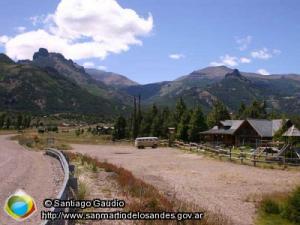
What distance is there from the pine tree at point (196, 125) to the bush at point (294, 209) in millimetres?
62846

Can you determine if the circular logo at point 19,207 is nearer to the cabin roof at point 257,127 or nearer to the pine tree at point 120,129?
the cabin roof at point 257,127

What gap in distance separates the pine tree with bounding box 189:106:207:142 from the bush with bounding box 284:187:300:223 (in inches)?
2474

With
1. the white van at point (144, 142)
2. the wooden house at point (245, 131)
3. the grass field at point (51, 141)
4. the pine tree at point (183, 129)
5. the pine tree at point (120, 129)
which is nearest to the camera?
the grass field at point (51, 141)

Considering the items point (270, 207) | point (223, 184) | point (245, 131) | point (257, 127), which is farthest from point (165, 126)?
point (270, 207)

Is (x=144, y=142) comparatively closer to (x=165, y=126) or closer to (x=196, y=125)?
(x=196, y=125)

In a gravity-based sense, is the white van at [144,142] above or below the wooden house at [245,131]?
below

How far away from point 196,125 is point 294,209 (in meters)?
64.6

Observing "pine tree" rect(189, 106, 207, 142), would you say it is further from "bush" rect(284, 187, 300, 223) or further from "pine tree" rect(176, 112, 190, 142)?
"bush" rect(284, 187, 300, 223)

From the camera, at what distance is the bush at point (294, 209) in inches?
658

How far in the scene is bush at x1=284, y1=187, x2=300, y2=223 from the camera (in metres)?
16.7

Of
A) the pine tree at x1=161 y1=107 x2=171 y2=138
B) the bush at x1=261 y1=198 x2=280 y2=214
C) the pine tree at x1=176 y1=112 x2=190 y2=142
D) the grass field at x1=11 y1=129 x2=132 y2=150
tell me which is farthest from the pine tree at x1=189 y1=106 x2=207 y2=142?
the bush at x1=261 y1=198 x2=280 y2=214

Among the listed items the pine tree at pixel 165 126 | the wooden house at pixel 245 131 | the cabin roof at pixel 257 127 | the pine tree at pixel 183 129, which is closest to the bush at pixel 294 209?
the cabin roof at pixel 257 127

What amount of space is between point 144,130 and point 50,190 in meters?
75.8

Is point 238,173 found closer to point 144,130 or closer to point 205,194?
point 205,194
